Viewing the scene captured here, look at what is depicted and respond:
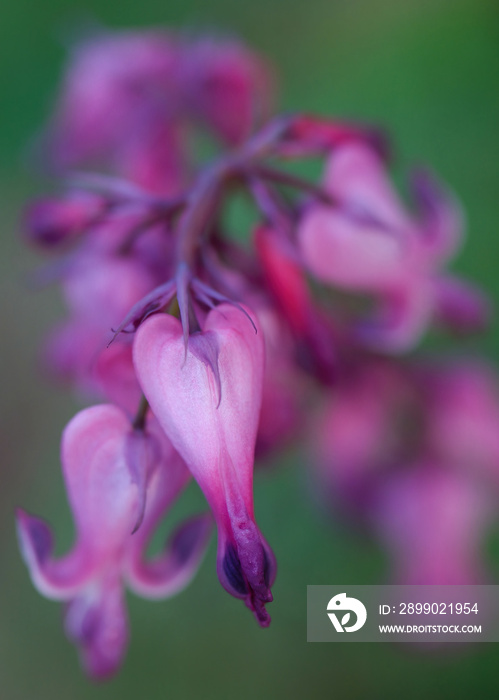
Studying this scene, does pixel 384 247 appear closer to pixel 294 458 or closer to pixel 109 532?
pixel 109 532

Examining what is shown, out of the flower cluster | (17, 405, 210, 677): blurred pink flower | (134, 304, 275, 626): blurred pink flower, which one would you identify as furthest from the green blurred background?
(134, 304, 275, 626): blurred pink flower

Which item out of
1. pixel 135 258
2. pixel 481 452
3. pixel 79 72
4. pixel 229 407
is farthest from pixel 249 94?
pixel 229 407

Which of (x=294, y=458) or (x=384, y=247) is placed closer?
(x=384, y=247)

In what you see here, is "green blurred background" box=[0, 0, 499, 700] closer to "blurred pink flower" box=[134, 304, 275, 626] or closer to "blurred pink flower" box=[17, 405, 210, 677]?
"blurred pink flower" box=[17, 405, 210, 677]

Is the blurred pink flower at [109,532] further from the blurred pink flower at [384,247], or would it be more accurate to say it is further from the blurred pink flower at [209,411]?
the blurred pink flower at [384,247]

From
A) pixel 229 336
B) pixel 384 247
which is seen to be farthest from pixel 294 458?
pixel 229 336
